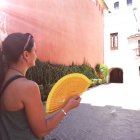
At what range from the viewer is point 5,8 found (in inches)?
335

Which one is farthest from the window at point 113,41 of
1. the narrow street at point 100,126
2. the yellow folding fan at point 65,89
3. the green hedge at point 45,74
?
the yellow folding fan at point 65,89

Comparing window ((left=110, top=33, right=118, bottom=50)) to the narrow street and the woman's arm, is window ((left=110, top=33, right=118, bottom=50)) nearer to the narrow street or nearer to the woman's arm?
the narrow street

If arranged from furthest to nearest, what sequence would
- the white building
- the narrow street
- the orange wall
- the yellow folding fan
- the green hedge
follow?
the white building < the green hedge < the orange wall < the narrow street < the yellow folding fan

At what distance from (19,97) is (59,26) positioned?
12195mm

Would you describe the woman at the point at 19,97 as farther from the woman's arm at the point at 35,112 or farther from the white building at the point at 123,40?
the white building at the point at 123,40

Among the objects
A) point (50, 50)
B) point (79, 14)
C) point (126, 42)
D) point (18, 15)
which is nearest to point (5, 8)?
point (18, 15)

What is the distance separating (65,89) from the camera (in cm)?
182

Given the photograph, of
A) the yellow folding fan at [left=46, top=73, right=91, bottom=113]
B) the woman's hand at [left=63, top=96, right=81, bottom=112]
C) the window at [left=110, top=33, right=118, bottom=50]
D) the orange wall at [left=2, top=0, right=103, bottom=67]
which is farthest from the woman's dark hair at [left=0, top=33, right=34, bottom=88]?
the window at [left=110, top=33, right=118, bottom=50]

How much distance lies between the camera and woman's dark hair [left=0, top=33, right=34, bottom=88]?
166 cm

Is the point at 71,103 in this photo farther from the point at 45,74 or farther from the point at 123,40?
the point at 123,40

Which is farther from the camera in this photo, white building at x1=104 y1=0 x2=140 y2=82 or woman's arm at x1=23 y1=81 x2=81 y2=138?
white building at x1=104 y1=0 x2=140 y2=82

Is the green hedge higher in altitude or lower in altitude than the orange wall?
lower

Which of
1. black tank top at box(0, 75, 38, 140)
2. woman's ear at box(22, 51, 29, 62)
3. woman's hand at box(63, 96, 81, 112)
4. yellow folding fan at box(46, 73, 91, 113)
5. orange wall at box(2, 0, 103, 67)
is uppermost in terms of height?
orange wall at box(2, 0, 103, 67)

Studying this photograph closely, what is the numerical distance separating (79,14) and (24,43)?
642 inches
